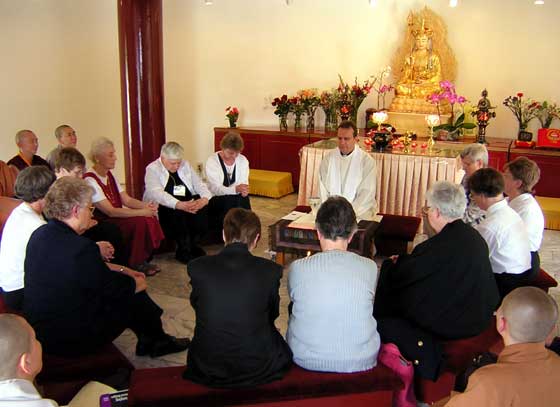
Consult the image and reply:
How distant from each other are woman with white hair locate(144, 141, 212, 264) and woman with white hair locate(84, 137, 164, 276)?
0.94 ft

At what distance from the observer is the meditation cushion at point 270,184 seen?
22.8ft

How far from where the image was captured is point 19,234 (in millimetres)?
2617

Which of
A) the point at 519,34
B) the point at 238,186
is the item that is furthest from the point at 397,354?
the point at 519,34

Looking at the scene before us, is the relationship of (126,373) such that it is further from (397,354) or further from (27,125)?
(27,125)

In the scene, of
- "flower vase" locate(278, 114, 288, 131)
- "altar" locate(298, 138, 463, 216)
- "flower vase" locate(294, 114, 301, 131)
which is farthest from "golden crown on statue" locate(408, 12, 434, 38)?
"altar" locate(298, 138, 463, 216)

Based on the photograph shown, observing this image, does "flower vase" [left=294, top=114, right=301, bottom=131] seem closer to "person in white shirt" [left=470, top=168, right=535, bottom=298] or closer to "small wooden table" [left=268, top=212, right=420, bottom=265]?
"small wooden table" [left=268, top=212, right=420, bottom=265]

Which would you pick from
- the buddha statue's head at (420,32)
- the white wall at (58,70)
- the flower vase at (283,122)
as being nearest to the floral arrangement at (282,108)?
the flower vase at (283,122)

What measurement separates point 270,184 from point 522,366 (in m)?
5.42

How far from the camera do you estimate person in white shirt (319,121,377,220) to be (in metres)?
4.70

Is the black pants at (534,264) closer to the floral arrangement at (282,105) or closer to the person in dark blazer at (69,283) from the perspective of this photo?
the person in dark blazer at (69,283)

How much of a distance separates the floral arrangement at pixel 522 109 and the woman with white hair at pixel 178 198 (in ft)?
14.8

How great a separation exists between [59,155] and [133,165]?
1.61 m

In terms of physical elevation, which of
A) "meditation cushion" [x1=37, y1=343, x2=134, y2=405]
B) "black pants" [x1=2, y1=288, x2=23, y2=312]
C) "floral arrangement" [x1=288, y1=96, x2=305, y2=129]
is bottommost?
"meditation cushion" [x1=37, y1=343, x2=134, y2=405]

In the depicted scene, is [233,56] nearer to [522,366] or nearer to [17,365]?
[17,365]
